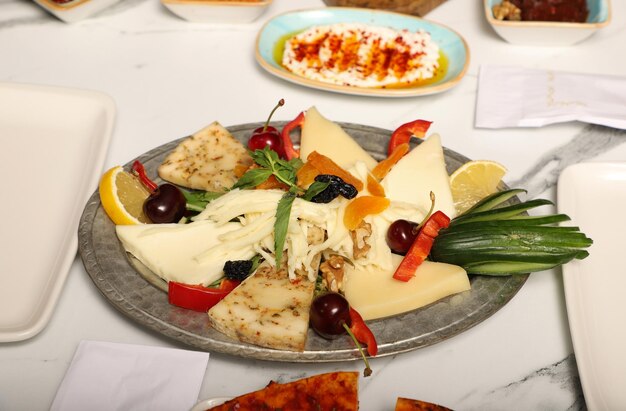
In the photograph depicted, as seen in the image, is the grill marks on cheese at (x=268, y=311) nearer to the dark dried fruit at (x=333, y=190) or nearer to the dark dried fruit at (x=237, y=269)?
the dark dried fruit at (x=237, y=269)

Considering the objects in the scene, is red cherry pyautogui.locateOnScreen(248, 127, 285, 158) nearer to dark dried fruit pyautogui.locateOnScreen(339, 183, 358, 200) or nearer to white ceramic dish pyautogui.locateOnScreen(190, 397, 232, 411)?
dark dried fruit pyautogui.locateOnScreen(339, 183, 358, 200)

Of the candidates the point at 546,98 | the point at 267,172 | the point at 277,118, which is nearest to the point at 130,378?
the point at 267,172

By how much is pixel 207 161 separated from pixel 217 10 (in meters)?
1.37

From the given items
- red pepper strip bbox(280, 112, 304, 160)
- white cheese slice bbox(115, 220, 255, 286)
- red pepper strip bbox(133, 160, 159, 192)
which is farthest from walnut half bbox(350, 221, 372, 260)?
red pepper strip bbox(133, 160, 159, 192)

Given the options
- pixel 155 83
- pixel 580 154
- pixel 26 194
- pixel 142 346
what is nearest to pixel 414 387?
pixel 142 346

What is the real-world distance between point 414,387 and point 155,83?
6.87 ft

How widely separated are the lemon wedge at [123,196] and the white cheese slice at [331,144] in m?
0.63

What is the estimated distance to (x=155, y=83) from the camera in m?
3.41

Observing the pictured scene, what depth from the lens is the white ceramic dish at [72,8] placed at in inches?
143

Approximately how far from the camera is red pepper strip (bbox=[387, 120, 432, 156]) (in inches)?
103

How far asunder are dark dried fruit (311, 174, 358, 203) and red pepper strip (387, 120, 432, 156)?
48 cm

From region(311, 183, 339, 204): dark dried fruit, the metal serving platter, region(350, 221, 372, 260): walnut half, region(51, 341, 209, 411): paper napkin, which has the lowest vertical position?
region(51, 341, 209, 411): paper napkin

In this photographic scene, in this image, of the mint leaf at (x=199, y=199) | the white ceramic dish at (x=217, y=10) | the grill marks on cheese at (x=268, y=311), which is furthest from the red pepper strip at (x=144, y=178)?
the white ceramic dish at (x=217, y=10)

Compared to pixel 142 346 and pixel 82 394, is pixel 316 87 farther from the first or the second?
pixel 82 394
